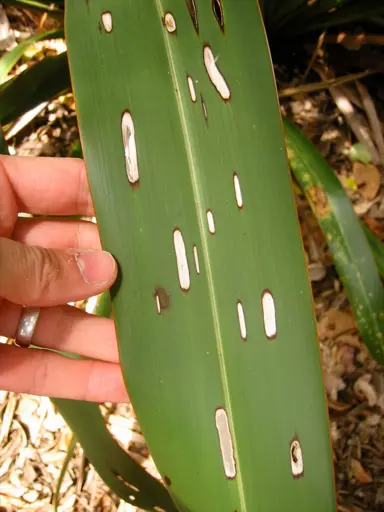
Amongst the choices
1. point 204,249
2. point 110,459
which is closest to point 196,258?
point 204,249

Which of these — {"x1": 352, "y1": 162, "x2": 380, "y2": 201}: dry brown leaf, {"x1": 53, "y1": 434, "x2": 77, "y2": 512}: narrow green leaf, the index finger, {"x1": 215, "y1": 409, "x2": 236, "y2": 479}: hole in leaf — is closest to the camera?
{"x1": 215, "y1": 409, "x2": 236, "y2": 479}: hole in leaf

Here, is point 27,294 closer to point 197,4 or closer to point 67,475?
point 197,4

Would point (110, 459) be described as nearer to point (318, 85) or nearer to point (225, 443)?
point (225, 443)

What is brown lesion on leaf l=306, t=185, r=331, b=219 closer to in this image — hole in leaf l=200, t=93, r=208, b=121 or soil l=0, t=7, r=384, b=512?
soil l=0, t=7, r=384, b=512

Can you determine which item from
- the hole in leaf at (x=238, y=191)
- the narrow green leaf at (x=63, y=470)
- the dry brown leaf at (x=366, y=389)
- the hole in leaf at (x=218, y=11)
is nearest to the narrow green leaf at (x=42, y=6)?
the hole in leaf at (x=218, y=11)

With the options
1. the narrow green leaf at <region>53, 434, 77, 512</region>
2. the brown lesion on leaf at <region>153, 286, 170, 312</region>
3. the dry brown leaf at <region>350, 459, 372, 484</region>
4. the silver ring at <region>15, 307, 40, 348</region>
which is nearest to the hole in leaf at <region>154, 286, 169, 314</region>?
the brown lesion on leaf at <region>153, 286, 170, 312</region>

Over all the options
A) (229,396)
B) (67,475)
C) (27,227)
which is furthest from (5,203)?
(67,475)

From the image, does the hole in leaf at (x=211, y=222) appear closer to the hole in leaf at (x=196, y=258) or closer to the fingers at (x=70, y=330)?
the hole in leaf at (x=196, y=258)

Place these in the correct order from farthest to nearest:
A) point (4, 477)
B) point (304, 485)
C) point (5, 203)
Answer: point (4, 477) → point (5, 203) → point (304, 485)
